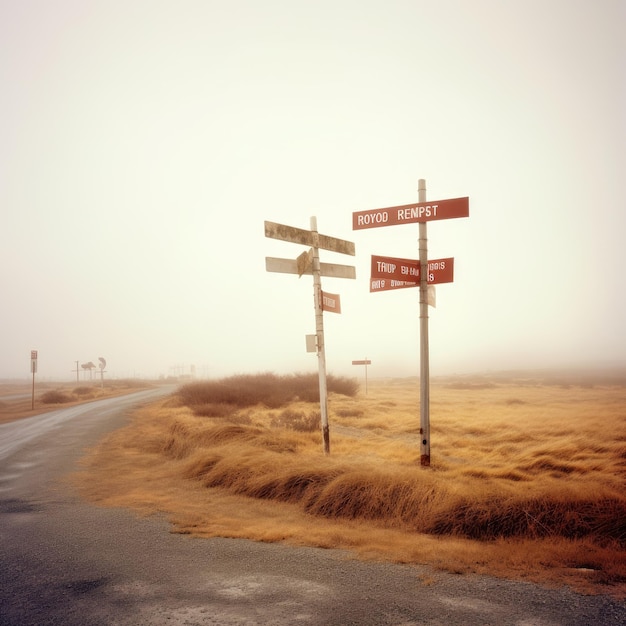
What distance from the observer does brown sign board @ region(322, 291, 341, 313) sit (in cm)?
892

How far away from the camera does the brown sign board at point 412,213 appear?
7.33 m

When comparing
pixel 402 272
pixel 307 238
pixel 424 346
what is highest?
pixel 307 238

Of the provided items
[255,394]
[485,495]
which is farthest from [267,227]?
[255,394]

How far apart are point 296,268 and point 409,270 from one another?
2464 mm

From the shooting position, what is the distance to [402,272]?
745 centimetres

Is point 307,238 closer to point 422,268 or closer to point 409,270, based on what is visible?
point 409,270

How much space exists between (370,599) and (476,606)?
795mm

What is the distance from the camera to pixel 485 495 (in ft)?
18.4

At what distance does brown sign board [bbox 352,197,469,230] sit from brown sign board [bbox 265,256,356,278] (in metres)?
1.47

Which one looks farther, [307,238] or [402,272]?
[307,238]

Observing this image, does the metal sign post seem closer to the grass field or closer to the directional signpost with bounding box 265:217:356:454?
the grass field

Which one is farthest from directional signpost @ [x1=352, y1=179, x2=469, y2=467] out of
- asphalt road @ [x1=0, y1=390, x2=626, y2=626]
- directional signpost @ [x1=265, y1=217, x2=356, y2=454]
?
asphalt road @ [x1=0, y1=390, x2=626, y2=626]

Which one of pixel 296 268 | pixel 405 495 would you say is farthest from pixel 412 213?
pixel 405 495

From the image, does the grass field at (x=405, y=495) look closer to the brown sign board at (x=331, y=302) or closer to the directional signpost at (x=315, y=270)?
the directional signpost at (x=315, y=270)
